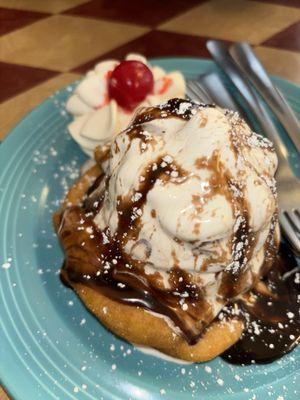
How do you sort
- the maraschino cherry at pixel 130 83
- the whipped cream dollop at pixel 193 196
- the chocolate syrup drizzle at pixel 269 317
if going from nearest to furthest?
the whipped cream dollop at pixel 193 196
the chocolate syrup drizzle at pixel 269 317
the maraschino cherry at pixel 130 83

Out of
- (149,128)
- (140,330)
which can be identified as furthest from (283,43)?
(140,330)

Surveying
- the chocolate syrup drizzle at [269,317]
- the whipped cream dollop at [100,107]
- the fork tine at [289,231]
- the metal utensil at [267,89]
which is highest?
the whipped cream dollop at [100,107]

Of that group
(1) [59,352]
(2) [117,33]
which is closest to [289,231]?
(1) [59,352]

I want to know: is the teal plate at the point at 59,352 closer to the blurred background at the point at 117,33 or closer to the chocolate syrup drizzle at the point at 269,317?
the chocolate syrup drizzle at the point at 269,317

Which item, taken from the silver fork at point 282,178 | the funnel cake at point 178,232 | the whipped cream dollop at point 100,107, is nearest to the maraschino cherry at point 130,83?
the whipped cream dollop at point 100,107

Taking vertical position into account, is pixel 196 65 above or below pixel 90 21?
below

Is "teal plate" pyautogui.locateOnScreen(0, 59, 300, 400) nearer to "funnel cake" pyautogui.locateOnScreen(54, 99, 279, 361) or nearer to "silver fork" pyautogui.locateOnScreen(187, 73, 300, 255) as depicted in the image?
"funnel cake" pyautogui.locateOnScreen(54, 99, 279, 361)

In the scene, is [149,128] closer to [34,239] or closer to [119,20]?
[34,239]
